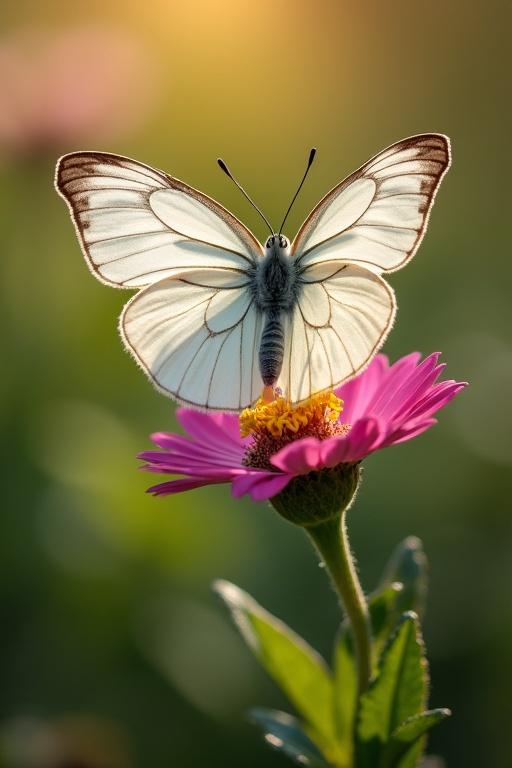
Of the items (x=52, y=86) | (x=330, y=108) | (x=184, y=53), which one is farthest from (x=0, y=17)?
(x=52, y=86)

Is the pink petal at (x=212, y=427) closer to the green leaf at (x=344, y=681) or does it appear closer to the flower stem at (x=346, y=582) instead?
the flower stem at (x=346, y=582)

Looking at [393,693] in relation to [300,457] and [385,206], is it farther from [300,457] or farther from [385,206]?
[385,206]

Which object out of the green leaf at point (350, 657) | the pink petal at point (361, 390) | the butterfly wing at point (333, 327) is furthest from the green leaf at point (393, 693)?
the pink petal at point (361, 390)

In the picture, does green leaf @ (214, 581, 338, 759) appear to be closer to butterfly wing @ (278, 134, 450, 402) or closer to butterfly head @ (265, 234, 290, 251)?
butterfly wing @ (278, 134, 450, 402)

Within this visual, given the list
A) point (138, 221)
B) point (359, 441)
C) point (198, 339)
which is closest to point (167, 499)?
point (198, 339)

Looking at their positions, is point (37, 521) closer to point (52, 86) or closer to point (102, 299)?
point (102, 299)

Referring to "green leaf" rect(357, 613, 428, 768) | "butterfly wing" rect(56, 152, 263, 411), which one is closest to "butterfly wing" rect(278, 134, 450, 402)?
"butterfly wing" rect(56, 152, 263, 411)

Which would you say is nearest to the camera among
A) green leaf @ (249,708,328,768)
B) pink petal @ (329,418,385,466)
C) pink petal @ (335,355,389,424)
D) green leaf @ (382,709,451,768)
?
green leaf @ (382,709,451,768)
